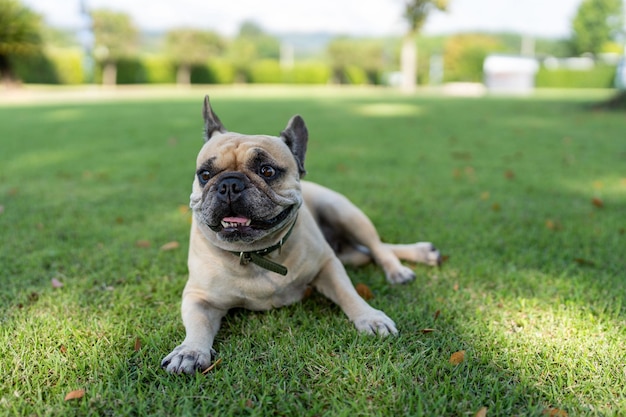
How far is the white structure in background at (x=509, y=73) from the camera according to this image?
39.8m

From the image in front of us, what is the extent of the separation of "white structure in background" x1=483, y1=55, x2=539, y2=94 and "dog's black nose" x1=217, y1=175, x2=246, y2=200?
136ft

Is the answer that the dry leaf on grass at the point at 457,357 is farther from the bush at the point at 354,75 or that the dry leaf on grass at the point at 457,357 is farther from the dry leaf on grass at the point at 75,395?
the bush at the point at 354,75

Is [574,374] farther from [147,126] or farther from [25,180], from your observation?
[147,126]

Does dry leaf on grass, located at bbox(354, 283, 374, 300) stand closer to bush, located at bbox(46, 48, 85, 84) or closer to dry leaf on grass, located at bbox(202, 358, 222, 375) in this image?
dry leaf on grass, located at bbox(202, 358, 222, 375)

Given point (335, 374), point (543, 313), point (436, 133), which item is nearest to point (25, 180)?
point (335, 374)

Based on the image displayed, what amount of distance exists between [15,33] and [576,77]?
138 ft

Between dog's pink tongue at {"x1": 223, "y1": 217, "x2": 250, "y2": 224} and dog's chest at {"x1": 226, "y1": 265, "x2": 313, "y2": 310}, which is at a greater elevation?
dog's pink tongue at {"x1": 223, "y1": 217, "x2": 250, "y2": 224}

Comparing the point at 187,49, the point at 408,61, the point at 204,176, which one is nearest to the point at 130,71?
the point at 187,49

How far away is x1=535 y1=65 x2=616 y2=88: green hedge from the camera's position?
40344mm

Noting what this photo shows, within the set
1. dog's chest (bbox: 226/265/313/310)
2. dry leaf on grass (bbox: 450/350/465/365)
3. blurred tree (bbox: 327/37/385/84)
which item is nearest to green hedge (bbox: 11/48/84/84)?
blurred tree (bbox: 327/37/385/84)

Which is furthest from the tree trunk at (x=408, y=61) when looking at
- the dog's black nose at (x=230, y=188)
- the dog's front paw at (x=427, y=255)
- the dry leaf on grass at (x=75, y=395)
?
the dry leaf on grass at (x=75, y=395)

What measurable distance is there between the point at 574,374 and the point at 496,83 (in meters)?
42.2

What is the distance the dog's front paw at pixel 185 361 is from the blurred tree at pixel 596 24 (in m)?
81.4

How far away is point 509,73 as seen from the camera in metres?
39.8
